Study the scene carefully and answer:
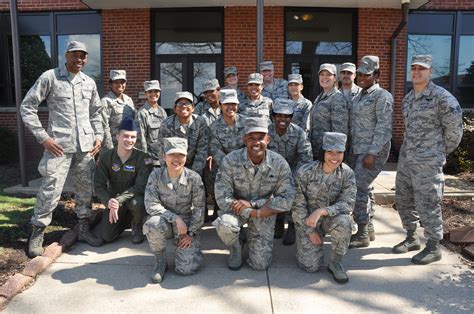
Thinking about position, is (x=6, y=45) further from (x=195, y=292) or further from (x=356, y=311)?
(x=356, y=311)

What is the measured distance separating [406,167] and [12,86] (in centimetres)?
1079

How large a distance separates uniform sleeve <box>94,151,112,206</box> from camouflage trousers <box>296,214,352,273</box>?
2.02m

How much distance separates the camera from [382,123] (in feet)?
14.1

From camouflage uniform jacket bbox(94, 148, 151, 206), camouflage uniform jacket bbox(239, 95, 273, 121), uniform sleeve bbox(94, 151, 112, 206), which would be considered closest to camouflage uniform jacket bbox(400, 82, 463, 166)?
camouflage uniform jacket bbox(239, 95, 273, 121)

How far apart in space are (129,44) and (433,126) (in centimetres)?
781

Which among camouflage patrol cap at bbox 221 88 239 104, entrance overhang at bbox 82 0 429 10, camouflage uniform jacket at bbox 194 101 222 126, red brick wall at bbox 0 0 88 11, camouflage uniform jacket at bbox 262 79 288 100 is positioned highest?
red brick wall at bbox 0 0 88 11

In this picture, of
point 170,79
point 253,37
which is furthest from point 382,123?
point 170,79

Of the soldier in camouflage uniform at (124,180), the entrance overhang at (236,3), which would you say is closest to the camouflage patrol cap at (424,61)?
the soldier in camouflage uniform at (124,180)

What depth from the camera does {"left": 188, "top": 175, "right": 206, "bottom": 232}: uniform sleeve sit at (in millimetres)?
3859

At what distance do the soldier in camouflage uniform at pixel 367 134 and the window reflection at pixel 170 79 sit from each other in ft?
20.9

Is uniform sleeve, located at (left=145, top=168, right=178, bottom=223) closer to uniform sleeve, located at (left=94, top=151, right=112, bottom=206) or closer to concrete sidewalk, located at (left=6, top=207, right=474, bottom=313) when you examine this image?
concrete sidewalk, located at (left=6, top=207, right=474, bottom=313)

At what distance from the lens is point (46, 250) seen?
4137 mm

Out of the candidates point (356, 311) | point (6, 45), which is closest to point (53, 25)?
point (6, 45)

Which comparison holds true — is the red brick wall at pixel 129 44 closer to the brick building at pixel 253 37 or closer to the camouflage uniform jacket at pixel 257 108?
the brick building at pixel 253 37
